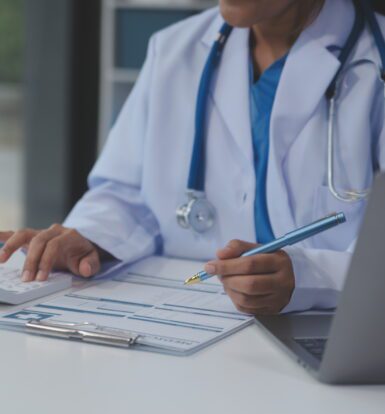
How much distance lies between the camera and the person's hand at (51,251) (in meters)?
1.04

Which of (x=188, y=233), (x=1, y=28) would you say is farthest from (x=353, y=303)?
(x=1, y=28)

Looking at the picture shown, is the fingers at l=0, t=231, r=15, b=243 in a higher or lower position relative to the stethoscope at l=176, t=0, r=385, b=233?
lower

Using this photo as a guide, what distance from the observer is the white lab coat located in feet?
3.92

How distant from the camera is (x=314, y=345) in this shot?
2.57 feet

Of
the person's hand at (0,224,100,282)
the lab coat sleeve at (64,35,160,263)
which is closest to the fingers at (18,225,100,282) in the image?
the person's hand at (0,224,100,282)

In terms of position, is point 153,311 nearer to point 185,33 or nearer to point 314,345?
point 314,345

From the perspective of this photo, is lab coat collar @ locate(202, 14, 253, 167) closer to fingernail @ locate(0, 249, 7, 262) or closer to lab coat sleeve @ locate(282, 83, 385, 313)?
lab coat sleeve @ locate(282, 83, 385, 313)

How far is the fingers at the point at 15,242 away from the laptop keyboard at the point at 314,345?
1.49 ft

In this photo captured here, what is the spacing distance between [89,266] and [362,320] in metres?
0.50

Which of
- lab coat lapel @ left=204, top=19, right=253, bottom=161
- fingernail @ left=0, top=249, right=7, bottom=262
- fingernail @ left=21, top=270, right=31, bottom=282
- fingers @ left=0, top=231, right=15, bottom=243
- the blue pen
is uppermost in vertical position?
lab coat lapel @ left=204, top=19, right=253, bottom=161

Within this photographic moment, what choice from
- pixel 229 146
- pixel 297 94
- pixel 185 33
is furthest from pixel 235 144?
pixel 185 33

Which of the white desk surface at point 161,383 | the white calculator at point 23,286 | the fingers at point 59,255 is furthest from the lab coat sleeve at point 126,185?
the white desk surface at point 161,383

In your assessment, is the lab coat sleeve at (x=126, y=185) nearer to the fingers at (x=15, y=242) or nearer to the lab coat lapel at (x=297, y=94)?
the fingers at (x=15, y=242)

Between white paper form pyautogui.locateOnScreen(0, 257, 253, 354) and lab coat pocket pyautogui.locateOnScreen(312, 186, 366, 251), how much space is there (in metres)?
0.21
